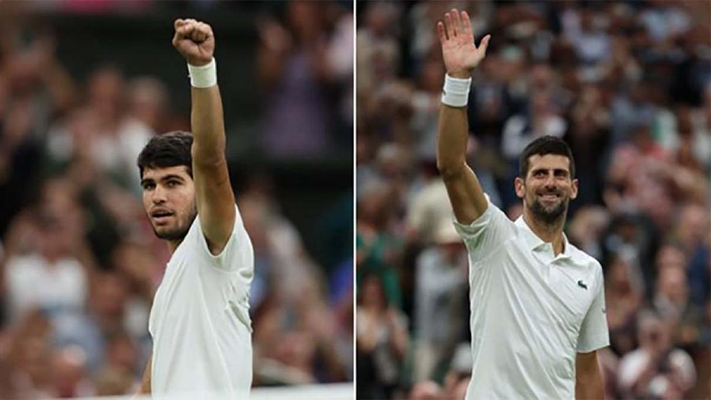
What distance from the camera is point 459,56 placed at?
657cm

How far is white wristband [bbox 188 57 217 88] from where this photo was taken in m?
5.93

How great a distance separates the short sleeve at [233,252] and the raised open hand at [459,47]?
0.97 metres

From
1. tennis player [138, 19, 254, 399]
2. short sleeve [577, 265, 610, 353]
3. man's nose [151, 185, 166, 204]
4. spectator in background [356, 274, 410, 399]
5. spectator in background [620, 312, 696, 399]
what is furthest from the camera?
spectator in background [620, 312, 696, 399]

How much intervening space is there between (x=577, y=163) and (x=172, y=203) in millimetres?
8067

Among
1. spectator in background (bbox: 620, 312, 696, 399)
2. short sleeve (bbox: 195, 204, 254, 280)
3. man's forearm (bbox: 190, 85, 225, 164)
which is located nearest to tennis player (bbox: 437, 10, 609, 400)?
short sleeve (bbox: 195, 204, 254, 280)

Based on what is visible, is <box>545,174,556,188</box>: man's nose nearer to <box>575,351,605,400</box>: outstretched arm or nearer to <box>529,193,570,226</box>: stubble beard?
<box>529,193,570,226</box>: stubble beard

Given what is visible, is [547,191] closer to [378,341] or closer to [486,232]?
[486,232]

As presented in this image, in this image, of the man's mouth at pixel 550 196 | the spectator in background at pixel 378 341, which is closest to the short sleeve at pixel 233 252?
the man's mouth at pixel 550 196

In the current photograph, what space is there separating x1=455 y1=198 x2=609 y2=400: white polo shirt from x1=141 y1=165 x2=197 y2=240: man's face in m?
1.00

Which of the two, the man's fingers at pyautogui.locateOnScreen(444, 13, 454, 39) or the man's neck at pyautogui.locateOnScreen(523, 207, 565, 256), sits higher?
the man's fingers at pyautogui.locateOnScreen(444, 13, 454, 39)

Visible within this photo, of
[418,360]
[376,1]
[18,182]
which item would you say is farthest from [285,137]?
[418,360]

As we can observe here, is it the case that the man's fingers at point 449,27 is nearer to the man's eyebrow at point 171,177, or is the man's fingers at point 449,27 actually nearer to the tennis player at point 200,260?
the tennis player at point 200,260

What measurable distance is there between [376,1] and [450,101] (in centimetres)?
903

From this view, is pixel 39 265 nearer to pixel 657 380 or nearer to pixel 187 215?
pixel 657 380
